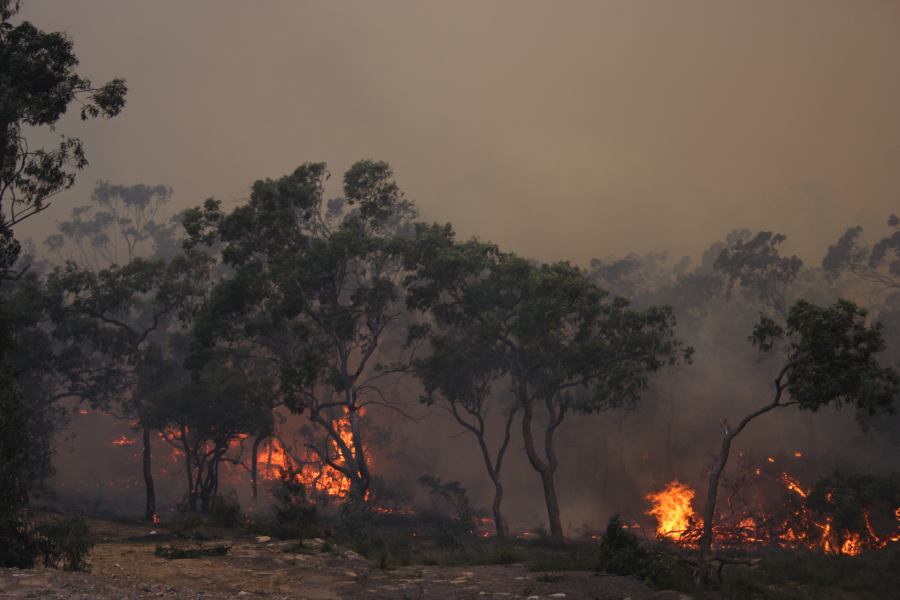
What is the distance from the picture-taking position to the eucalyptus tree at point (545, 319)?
1284 inches

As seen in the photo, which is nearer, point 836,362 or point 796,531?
point 836,362

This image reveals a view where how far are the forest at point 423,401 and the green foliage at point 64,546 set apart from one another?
0.06 meters

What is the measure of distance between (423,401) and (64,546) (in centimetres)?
2488

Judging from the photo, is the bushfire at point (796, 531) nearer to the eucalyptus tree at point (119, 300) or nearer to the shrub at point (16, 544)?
→ the shrub at point (16, 544)

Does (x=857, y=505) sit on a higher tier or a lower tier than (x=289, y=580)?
higher

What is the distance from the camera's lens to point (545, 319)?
3172 centimetres

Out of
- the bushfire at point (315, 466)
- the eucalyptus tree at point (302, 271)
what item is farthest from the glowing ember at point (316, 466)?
the eucalyptus tree at point (302, 271)

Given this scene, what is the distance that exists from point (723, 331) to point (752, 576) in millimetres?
62156

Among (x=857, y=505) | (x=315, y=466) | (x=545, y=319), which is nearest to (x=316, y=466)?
(x=315, y=466)

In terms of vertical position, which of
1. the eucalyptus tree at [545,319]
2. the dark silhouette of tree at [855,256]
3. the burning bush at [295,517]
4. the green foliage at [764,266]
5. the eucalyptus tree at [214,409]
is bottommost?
the burning bush at [295,517]

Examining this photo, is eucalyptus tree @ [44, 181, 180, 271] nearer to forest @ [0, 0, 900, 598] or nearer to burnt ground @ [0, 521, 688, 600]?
forest @ [0, 0, 900, 598]

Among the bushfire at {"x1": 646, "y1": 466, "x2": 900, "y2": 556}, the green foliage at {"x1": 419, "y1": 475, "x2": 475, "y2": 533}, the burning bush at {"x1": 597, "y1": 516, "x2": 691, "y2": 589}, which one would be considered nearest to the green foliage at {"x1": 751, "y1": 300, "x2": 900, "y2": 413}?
the burning bush at {"x1": 597, "y1": 516, "x2": 691, "y2": 589}

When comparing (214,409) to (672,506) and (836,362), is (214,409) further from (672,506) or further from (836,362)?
(672,506)

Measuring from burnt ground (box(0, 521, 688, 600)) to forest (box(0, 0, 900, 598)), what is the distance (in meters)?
0.46
